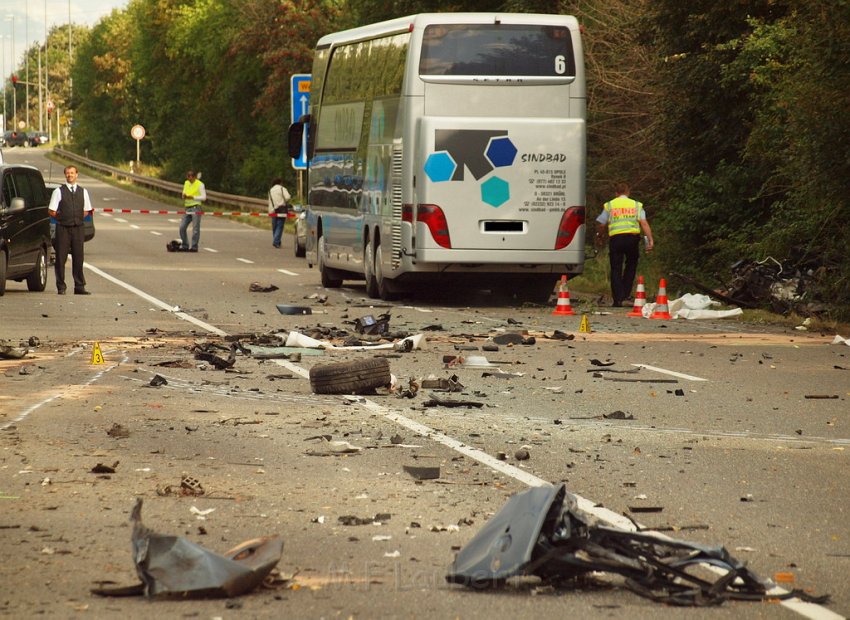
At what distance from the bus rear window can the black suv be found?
6.49 meters

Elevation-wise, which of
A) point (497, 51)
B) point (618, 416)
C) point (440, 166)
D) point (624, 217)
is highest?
point (497, 51)

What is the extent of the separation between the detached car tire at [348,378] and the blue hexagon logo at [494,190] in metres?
10.2

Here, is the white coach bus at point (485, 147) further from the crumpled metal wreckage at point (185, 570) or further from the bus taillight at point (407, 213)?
the crumpled metal wreckage at point (185, 570)

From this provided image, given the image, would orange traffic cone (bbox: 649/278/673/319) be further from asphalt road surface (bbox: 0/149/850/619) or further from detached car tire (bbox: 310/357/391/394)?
detached car tire (bbox: 310/357/391/394)

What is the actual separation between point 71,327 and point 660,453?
1067 cm

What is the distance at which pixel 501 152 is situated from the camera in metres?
23.0

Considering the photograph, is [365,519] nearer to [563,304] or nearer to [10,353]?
[10,353]

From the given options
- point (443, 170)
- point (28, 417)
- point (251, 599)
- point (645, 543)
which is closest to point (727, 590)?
point (645, 543)

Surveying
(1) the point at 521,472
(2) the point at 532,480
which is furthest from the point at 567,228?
(2) the point at 532,480

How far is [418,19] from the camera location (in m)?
23.2

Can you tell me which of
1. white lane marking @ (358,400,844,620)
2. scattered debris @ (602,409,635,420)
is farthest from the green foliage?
white lane marking @ (358,400,844,620)

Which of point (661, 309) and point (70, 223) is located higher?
point (70, 223)

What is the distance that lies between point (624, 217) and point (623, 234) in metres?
0.26

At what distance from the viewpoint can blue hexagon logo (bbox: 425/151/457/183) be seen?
22.8m
